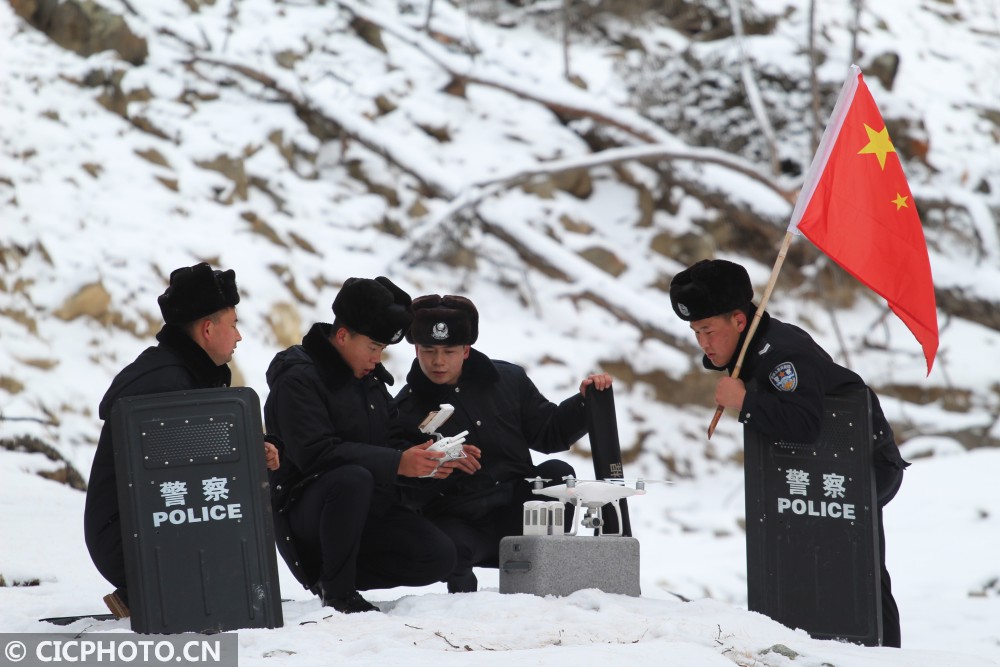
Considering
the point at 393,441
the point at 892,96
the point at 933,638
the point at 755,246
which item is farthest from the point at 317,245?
the point at 892,96

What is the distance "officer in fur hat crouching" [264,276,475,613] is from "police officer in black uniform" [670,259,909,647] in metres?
0.94

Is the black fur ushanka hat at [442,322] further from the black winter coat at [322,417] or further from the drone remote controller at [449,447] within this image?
the drone remote controller at [449,447]

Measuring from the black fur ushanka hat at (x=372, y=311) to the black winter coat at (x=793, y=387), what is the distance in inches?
45.5

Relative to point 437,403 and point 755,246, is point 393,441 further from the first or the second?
point 755,246

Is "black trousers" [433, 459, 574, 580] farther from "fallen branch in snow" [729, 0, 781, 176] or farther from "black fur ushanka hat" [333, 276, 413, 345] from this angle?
"fallen branch in snow" [729, 0, 781, 176]

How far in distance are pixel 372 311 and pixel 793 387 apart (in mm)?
1368

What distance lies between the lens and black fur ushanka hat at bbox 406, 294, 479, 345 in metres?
3.98

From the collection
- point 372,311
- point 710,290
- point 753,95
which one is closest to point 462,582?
point 372,311

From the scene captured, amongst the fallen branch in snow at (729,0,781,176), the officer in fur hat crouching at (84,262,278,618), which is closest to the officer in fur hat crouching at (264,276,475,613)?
the officer in fur hat crouching at (84,262,278,618)

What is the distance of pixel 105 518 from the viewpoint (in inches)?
125

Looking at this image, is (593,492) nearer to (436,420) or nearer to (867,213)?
(436,420)

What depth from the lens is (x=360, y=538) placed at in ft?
11.5

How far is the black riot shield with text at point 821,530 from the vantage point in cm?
341

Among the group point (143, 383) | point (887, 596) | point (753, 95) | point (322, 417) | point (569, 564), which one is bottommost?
point (887, 596)
